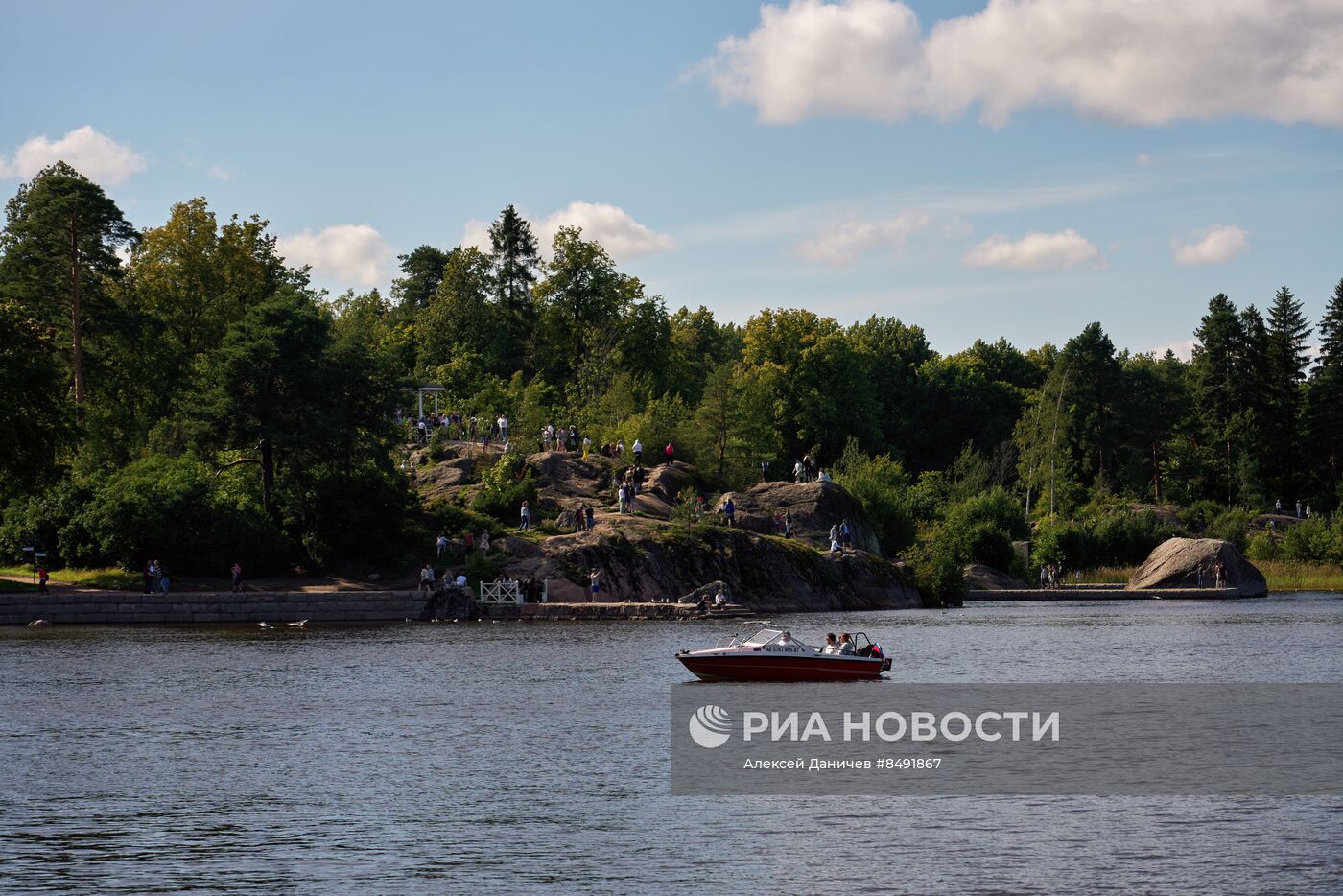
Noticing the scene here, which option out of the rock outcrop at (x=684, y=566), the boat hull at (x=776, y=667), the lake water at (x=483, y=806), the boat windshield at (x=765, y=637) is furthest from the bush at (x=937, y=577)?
the boat windshield at (x=765, y=637)

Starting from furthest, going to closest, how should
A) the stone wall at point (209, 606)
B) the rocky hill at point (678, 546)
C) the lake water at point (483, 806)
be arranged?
the rocky hill at point (678, 546) < the stone wall at point (209, 606) < the lake water at point (483, 806)

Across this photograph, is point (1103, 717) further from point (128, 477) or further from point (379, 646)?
point (128, 477)

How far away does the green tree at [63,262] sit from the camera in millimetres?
81375

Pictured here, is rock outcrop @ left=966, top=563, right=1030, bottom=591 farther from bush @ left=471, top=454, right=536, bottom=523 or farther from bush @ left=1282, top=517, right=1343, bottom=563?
bush @ left=471, top=454, right=536, bottom=523

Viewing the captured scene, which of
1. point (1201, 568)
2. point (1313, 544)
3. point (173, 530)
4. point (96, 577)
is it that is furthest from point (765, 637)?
point (1313, 544)

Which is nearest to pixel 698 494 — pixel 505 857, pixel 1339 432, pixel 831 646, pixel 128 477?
pixel 128 477

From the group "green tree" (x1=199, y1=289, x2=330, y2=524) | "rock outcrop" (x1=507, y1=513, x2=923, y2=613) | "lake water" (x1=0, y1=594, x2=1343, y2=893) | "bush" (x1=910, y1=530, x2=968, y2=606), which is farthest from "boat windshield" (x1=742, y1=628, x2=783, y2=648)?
"bush" (x1=910, y1=530, x2=968, y2=606)

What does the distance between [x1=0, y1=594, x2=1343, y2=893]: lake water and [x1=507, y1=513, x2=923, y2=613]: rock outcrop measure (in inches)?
800

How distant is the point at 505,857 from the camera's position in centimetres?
2247

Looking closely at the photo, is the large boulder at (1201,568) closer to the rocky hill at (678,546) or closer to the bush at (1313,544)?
the bush at (1313,544)

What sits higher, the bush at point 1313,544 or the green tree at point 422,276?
the green tree at point 422,276

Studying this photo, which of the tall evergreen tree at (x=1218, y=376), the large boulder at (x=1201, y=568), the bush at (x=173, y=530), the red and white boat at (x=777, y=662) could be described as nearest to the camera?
the red and white boat at (x=777, y=662)

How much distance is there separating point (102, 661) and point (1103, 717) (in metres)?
31.5

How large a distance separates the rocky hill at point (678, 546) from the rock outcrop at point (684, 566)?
5 cm
